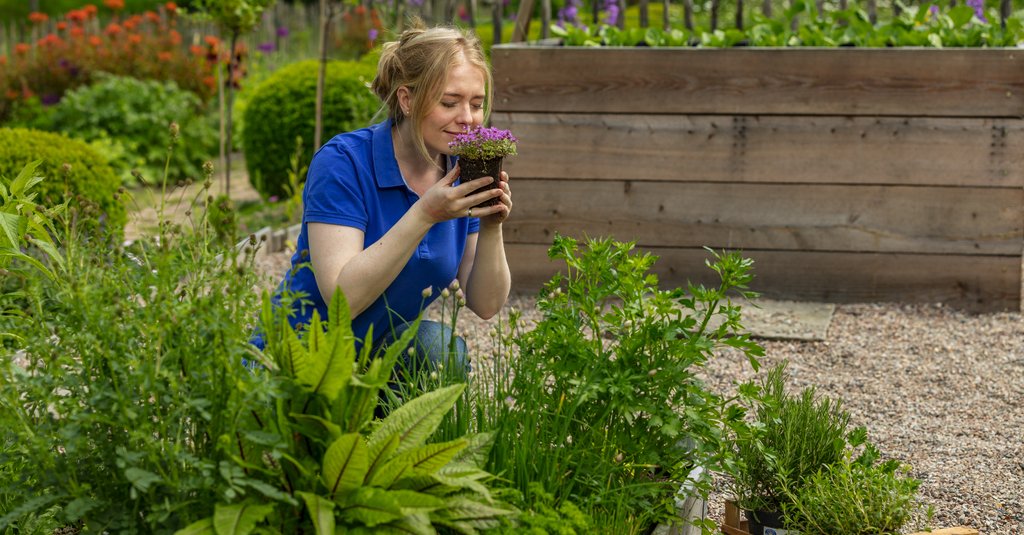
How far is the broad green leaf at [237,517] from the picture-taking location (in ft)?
5.51

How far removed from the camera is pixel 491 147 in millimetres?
2330

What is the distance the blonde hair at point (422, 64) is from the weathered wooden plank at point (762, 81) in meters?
2.09

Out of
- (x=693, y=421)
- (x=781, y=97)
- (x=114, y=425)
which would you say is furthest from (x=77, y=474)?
(x=781, y=97)

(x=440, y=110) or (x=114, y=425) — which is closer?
(x=114, y=425)

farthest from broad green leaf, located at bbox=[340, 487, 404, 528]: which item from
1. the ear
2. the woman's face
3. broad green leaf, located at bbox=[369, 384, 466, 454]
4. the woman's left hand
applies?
the ear

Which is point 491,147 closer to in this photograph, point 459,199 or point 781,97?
point 459,199

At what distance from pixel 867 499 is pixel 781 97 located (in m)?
2.81

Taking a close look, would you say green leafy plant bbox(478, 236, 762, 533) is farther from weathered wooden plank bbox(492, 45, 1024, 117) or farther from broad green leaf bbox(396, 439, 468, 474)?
weathered wooden plank bbox(492, 45, 1024, 117)

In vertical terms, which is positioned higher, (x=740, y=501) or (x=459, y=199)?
(x=459, y=199)

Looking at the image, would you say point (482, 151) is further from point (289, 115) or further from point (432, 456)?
point (289, 115)

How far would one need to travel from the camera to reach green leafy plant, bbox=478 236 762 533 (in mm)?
2172

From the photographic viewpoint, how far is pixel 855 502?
2.21m

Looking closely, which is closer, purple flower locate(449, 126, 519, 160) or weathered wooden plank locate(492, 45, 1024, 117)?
purple flower locate(449, 126, 519, 160)

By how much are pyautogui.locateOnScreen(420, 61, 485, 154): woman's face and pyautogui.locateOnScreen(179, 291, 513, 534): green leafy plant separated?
2.86 feet
